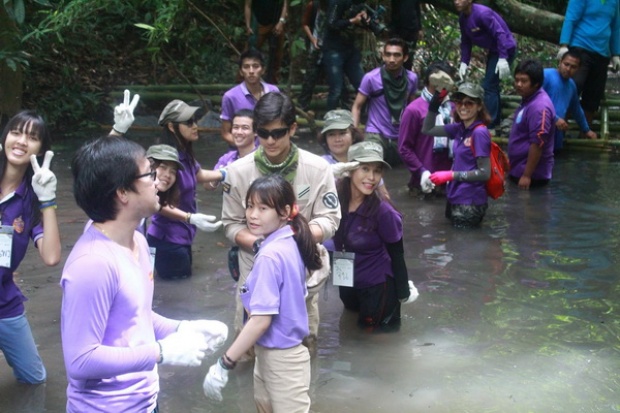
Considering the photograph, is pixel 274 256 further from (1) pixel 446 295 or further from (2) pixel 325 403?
(1) pixel 446 295

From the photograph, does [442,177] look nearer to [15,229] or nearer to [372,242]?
[372,242]

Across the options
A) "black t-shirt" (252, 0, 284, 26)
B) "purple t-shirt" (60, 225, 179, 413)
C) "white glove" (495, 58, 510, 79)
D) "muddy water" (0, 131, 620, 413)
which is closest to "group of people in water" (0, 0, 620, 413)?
"purple t-shirt" (60, 225, 179, 413)

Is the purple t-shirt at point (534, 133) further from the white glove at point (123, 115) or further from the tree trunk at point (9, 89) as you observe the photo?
the tree trunk at point (9, 89)

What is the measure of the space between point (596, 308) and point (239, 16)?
869 centimetres

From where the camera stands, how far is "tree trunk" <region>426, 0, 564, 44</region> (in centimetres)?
1078

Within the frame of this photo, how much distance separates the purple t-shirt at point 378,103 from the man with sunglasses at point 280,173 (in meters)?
4.15

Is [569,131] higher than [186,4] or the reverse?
the reverse

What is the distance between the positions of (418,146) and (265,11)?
334cm

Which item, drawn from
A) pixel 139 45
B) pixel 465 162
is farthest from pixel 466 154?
pixel 139 45

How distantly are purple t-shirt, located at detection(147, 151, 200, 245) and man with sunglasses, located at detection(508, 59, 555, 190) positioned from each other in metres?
3.72

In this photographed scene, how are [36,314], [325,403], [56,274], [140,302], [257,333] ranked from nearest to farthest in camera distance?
[140,302] < [257,333] < [325,403] < [36,314] < [56,274]

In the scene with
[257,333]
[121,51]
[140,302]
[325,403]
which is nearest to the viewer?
[140,302]

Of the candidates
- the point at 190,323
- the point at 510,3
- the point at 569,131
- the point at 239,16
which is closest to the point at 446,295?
the point at 190,323

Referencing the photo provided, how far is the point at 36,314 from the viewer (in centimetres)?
544
